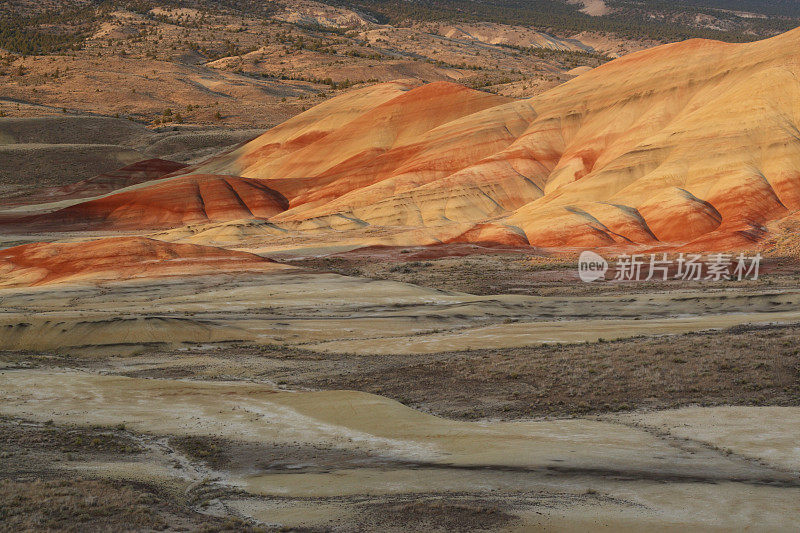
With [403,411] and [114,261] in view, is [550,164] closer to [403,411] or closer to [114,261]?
[114,261]

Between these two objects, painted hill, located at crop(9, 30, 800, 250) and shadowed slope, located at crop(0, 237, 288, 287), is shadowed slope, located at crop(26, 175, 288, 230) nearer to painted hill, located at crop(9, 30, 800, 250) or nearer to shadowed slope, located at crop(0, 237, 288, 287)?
painted hill, located at crop(9, 30, 800, 250)

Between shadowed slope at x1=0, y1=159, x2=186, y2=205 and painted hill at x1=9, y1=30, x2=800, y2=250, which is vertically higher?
painted hill at x1=9, y1=30, x2=800, y2=250

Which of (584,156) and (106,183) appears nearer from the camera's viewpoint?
(584,156)

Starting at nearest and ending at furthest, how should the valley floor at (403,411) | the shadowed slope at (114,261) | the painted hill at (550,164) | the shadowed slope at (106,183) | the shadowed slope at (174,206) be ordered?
the valley floor at (403,411), the shadowed slope at (114,261), the painted hill at (550,164), the shadowed slope at (174,206), the shadowed slope at (106,183)

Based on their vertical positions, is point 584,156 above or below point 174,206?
above

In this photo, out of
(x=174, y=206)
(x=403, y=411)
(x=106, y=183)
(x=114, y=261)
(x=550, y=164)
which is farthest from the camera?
(x=106, y=183)

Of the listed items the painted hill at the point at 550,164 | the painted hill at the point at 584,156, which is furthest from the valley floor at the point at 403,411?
the painted hill at the point at 550,164

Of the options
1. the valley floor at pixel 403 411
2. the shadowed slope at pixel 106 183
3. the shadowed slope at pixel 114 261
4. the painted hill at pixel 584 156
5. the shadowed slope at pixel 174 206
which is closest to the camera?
the valley floor at pixel 403 411

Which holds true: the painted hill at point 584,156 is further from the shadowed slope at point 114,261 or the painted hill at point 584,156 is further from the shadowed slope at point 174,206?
the shadowed slope at point 114,261

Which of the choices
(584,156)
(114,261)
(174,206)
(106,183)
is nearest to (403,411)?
(114,261)

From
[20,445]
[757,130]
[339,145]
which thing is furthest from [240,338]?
[339,145]

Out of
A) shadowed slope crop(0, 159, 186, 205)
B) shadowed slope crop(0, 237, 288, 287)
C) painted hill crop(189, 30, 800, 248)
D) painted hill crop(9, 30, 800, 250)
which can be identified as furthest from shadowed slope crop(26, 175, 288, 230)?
shadowed slope crop(0, 237, 288, 287)

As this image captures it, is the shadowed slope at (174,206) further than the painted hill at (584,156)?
Yes

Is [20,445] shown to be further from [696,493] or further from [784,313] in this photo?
[784,313]
